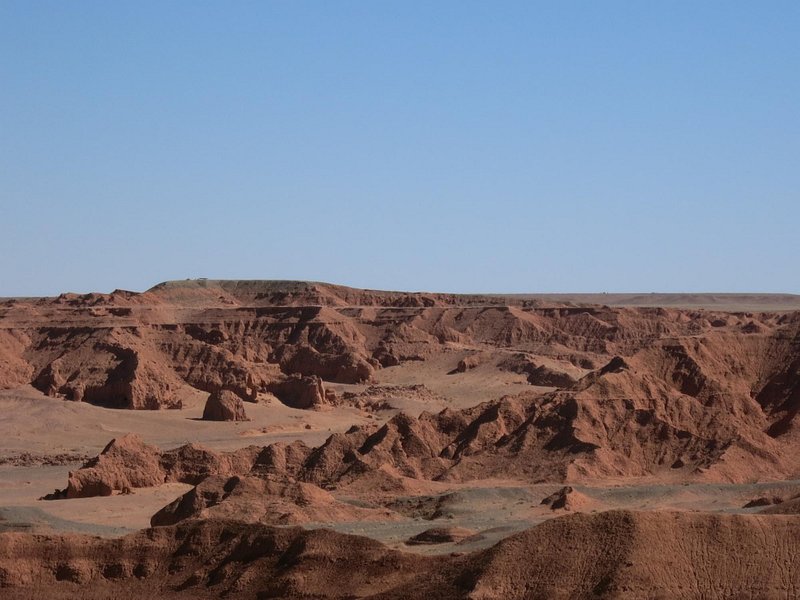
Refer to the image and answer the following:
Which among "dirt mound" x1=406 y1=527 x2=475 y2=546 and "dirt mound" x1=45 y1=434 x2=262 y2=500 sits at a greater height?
"dirt mound" x1=45 y1=434 x2=262 y2=500

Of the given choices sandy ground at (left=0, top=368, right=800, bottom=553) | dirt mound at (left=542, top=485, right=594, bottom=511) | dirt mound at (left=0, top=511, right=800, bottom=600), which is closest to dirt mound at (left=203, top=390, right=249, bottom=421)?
sandy ground at (left=0, top=368, right=800, bottom=553)

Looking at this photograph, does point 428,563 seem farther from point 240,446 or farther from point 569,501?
point 240,446

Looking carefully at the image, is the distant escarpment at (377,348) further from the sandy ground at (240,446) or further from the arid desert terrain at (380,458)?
the sandy ground at (240,446)

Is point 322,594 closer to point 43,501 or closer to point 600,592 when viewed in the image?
point 600,592

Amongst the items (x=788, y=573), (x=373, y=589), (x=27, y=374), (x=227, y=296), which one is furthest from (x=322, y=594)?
(x=227, y=296)

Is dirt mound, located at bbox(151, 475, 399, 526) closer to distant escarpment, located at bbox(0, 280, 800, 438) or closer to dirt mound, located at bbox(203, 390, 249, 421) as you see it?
distant escarpment, located at bbox(0, 280, 800, 438)

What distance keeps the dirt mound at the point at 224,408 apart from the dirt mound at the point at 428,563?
39.3 meters

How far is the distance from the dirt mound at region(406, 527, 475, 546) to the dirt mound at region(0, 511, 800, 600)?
498cm

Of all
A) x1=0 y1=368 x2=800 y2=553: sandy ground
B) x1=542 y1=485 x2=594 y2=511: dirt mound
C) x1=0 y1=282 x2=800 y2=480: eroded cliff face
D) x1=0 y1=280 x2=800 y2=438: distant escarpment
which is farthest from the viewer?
x1=0 y1=280 x2=800 y2=438: distant escarpment

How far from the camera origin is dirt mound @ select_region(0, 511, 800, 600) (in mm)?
32719

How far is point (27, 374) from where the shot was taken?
89.1 metres

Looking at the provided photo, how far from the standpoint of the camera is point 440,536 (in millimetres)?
41969

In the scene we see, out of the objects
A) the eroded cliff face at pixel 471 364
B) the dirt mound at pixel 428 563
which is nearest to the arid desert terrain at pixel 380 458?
the dirt mound at pixel 428 563

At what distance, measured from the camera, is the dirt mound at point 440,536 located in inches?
1639
